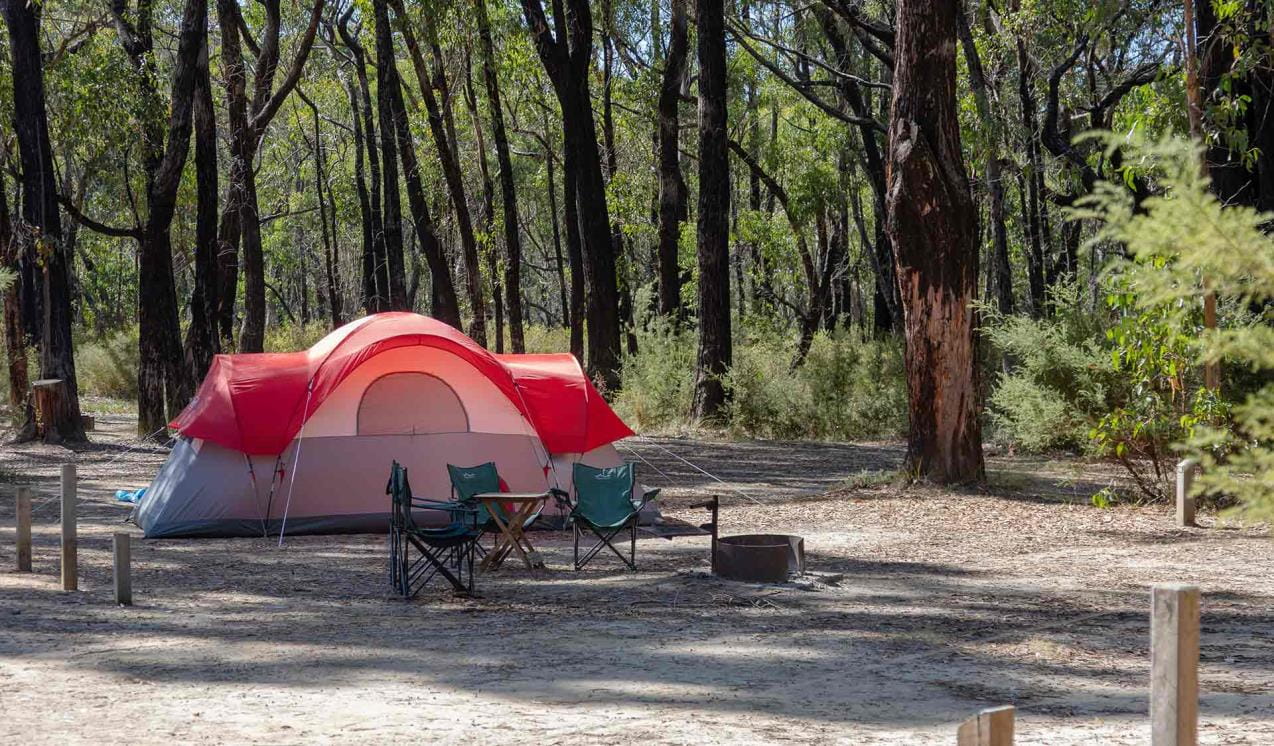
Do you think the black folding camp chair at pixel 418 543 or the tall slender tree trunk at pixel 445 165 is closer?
the black folding camp chair at pixel 418 543

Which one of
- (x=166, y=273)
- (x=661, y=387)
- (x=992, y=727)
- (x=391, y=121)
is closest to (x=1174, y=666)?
(x=992, y=727)

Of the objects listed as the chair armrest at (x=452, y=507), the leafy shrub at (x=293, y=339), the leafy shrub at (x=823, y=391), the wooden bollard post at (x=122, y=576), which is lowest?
the wooden bollard post at (x=122, y=576)

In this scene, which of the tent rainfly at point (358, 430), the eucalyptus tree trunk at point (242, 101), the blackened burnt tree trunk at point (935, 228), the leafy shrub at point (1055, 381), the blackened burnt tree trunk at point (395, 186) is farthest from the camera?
the blackened burnt tree trunk at point (395, 186)

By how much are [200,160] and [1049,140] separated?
494 inches

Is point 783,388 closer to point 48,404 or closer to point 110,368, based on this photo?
point 48,404

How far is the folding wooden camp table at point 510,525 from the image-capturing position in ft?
A: 31.1

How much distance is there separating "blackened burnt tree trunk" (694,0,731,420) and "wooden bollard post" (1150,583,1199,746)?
1723 cm

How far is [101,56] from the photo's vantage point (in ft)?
74.1

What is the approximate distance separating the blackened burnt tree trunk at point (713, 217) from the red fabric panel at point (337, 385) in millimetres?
7714

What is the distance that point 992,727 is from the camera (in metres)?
3.02

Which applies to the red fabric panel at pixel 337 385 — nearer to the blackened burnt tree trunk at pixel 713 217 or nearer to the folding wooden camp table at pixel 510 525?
the folding wooden camp table at pixel 510 525

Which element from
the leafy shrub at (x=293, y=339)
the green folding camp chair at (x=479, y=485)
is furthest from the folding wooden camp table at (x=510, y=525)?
the leafy shrub at (x=293, y=339)

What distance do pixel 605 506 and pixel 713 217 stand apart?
37.1ft

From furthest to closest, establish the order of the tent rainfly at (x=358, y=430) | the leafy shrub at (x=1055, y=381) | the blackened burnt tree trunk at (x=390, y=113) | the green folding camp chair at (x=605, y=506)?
the blackened burnt tree trunk at (x=390, y=113) → the leafy shrub at (x=1055, y=381) → the tent rainfly at (x=358, y=430) → the green folding camp chair at (x=605, y=506)
